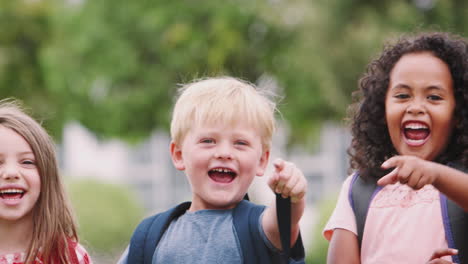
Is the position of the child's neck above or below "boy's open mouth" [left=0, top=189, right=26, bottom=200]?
below

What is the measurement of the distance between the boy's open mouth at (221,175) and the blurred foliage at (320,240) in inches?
272

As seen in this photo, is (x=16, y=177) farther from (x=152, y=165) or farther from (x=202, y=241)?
(x=152, y=165)

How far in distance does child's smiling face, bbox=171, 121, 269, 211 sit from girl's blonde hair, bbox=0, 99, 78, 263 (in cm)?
63

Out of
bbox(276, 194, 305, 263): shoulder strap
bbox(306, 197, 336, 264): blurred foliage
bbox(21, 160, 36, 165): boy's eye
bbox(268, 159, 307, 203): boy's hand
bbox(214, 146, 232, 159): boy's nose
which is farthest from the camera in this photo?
bbox(306, 197, 336, 264): blurred foliage

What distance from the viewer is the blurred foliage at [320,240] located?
9.86m

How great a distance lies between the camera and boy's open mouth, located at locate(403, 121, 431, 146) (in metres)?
2.95

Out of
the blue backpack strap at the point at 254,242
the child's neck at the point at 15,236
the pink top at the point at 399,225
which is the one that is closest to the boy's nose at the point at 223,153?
the blue backpack strap at the point at 254,242

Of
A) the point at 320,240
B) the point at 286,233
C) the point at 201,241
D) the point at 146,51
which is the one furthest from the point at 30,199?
the point at 146,51

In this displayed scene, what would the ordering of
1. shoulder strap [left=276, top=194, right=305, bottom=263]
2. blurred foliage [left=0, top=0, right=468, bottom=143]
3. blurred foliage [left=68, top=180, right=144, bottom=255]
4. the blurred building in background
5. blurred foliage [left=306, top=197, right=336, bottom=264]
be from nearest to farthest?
shoulder strap [left=276, top=194, right=305, bottom=263] < blurred foliage [left=306, top=197, right=336, bottom=264] < blurred foliage [left=68, top=180, right=144, bottom=255] < blurred foliage [left=0, top=0, right=468, bottom=143] < the blurred building in background

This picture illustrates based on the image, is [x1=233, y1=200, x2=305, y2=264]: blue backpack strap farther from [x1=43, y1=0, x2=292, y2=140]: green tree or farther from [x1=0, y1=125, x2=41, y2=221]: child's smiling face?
[x1=43, y1=0, x2=292, y2=140]: green tree

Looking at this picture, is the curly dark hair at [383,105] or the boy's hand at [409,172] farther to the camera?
the curly dark hair at [383,105]

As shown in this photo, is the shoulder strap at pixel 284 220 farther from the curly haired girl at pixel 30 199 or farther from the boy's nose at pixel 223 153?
the curly haired girl at pixel 30 199

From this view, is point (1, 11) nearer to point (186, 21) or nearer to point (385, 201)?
point (186, 21)

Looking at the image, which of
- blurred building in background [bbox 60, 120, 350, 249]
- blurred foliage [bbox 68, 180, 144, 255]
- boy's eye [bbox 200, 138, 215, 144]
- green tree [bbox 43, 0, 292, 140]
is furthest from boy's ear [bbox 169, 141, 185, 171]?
blurred building in background [bbox 60, 120, 350, 249]
